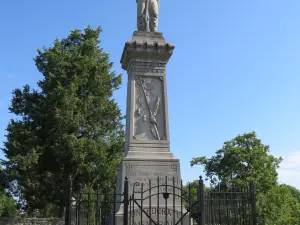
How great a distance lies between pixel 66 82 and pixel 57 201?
8.73 m

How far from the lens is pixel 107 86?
2870 cm

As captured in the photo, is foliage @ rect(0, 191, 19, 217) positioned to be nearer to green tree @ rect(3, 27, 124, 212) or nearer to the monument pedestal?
green tree @ rect(3, 27, 124, 212)

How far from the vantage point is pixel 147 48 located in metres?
10.7

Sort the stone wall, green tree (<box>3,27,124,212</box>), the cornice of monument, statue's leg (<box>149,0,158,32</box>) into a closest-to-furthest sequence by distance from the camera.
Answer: the cornice of monument → statue's leg (<box>149,0,158,32</box>) → the stone wall → green tree (<box>3,27,124,212</box>)

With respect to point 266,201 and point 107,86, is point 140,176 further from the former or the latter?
point 266,201

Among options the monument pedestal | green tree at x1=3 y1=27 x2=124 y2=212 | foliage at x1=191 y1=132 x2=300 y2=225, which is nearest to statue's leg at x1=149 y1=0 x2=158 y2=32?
the monument pedestal

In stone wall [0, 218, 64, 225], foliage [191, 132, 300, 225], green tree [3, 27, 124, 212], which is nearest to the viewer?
stone wall [0, 218, 64, 225]

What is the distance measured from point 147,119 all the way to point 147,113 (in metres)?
0.19

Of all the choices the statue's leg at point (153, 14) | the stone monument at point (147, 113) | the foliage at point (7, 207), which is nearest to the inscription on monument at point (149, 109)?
the stone monument at point (147, 113)

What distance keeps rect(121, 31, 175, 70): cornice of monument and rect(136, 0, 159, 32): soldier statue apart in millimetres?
465

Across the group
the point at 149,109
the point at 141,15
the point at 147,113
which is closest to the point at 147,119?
the point at 147,113

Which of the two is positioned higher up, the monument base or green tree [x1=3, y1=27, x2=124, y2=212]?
green tree [x1=3, y1=27, x2=124, y2=212]

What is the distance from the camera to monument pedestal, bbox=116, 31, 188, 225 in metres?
9.30

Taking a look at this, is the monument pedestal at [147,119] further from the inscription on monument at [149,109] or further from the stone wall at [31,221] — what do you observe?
the stone wall at [31,221]
